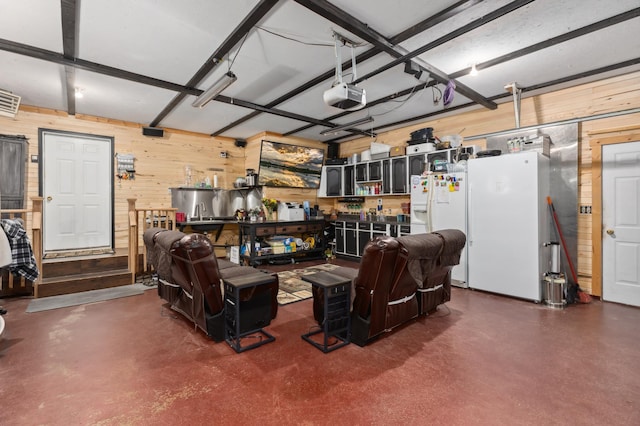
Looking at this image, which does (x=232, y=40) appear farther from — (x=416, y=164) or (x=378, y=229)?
(x=378, y=229)

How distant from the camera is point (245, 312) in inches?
112

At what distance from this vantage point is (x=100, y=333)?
3.07 metres

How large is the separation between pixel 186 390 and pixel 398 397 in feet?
4.90

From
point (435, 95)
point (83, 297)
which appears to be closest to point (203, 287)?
point (83, 297)

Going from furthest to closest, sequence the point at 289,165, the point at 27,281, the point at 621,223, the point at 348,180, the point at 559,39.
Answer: the point at 348,180, the point at 289,165, the point at 27,281, the point at 621,223, the point at 559,39

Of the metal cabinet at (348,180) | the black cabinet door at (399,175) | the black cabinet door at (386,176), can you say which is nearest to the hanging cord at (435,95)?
the black cabinet door at (399,175)

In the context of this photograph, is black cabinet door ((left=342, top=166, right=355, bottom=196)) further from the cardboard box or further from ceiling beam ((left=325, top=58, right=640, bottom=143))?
ceiling beam ((left=325, top=58, right=640, bottom=143))

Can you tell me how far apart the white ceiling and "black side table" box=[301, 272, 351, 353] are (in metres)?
2.35

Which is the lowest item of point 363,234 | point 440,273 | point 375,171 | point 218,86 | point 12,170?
point 440,273

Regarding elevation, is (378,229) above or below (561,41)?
below

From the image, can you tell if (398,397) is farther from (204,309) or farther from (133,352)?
(133,352)

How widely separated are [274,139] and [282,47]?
380 cm

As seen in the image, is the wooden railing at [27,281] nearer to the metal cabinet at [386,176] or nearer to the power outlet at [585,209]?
the metal cabinet at [386,176]

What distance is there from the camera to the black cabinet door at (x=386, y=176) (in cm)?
638
